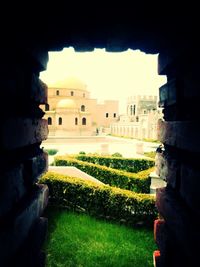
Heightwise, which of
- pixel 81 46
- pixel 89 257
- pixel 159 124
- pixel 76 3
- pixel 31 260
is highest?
pixel 76 3

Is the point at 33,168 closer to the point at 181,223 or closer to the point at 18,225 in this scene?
the point at 18,225

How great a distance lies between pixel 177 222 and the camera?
1.96 metres

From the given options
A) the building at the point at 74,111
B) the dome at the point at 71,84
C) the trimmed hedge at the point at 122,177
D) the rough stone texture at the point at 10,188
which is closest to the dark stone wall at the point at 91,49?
the rough stone texture at the point at 10,188

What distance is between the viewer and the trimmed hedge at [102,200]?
7.94 meters

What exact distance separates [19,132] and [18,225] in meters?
0.65

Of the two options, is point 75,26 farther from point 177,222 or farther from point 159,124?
point 177,222

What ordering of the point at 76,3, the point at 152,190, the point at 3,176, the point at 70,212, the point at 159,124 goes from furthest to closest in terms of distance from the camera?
the point at 152,190 < the point at 70,212 < the point at 159,124 < the point at 76,3 < the point at 3,176

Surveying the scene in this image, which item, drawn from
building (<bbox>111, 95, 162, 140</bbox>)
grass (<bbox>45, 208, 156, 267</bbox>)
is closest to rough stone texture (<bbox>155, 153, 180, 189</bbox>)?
grass (<bbox>45, 208, 156, 267</bbox>)

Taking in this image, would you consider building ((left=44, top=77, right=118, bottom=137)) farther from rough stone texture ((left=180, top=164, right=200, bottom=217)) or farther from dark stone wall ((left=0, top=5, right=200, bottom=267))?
rough stone texture ((left=180, top=164, right=200, bottom=217))

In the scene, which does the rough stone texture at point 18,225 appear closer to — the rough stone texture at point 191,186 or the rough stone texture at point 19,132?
the rough stone texture at point 19,132

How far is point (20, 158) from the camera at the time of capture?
212 cm

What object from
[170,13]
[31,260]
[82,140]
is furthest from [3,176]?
[82,140]

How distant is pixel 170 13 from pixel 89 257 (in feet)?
18.1

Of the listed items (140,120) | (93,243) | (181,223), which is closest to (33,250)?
(181,223)
